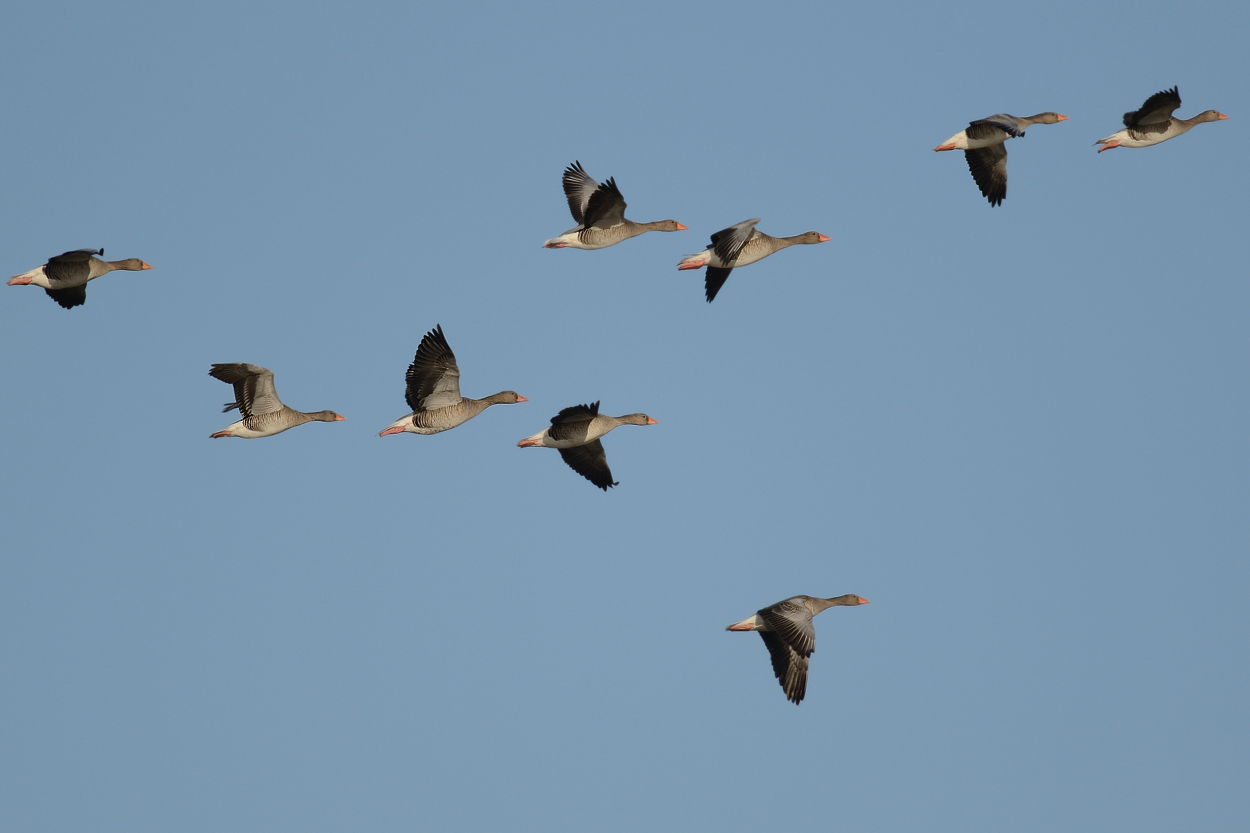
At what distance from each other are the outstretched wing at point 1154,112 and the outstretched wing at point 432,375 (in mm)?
12287

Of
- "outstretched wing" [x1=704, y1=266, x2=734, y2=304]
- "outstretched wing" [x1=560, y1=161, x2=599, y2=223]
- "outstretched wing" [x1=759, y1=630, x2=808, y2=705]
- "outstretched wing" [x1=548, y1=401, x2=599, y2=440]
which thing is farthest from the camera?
"outstretched wing" [x1=560, y1=161, x2=599, y2=223]

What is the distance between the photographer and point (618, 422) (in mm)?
24625

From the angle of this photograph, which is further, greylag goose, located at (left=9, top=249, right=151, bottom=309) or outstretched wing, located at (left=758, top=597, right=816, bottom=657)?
greylag goose, located at (left=9, top=249, right=151, bottom=309)

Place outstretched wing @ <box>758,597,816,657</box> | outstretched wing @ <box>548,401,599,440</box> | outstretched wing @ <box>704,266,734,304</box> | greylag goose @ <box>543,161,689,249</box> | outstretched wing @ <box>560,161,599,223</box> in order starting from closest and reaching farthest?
outstretched wing @ <box>758,597,816,657</box> < outstretched wing @ <box>548,401,599,440</box> < outstretched wing @ <box>704,266,734,304</box> < greylag goose @ <box>543,161,689,249</box> < outstretched wing @ <box>560,161,599,223</box>

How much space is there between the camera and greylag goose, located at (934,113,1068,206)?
25047mm

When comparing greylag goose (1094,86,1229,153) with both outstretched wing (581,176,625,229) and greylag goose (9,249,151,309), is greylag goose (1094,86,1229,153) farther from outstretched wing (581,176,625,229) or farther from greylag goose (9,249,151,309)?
greylag goose (9,249,151,309)

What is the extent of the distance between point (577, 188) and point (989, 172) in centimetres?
741

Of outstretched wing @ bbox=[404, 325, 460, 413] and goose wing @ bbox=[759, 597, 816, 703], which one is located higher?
outstretched wing @ bbox=[404, 325, 460, 413]

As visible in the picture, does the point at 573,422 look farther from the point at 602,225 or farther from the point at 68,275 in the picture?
the point at 68,275

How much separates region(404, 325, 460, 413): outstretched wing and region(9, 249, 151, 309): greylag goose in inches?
206

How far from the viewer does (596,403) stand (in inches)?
889

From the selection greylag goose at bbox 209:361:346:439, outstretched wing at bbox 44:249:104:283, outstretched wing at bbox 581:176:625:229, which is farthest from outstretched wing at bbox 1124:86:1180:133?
outstretched wing at bbox 44:249:104:283

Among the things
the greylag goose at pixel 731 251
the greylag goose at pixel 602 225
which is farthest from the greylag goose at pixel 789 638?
the greylag goose at pixel 602 225

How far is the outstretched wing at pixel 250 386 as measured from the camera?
2333 cm
